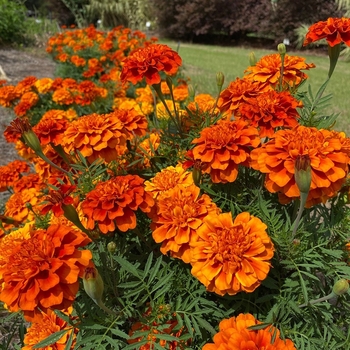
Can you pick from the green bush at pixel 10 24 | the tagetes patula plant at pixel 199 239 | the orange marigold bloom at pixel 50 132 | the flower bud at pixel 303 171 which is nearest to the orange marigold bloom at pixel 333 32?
the tagetes patula plant at pixel 199 239

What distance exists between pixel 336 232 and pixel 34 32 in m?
13.4

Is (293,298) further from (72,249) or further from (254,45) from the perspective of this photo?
(254,45)

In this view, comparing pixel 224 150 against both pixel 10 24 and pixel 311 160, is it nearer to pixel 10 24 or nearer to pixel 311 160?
pixel 311 160

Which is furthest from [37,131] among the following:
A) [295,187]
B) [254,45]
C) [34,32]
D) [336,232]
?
[254,45]

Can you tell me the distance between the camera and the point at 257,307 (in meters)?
1.16

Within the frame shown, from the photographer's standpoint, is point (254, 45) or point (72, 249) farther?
point (254, 45)

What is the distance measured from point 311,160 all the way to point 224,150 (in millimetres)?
241

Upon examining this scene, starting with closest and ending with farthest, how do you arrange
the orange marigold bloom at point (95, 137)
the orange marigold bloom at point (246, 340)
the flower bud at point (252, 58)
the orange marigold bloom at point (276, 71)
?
the orange marigold bloom at point (246, 340), the orange marigold bloom at point (95, 137), the orange marigold bloom at point (276, 71), the flower bud at point (252, 58)

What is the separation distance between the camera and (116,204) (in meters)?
1.09

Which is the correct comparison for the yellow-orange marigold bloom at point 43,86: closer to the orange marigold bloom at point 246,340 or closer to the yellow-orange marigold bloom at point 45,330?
the yellow-orange marigold bloom at point 45,330

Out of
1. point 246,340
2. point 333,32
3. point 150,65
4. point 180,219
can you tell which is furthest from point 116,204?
point 333,32

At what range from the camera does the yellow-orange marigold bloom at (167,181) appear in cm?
126

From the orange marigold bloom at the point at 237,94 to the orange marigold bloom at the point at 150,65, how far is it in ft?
0.66

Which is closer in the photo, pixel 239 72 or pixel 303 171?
pixel 303 171
